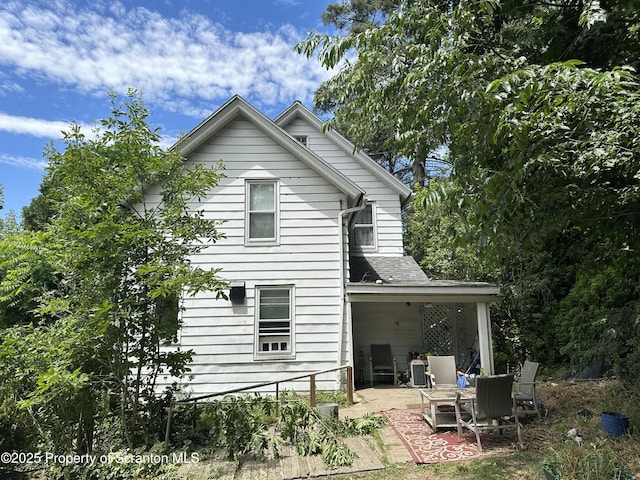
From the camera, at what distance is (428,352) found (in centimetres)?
1098

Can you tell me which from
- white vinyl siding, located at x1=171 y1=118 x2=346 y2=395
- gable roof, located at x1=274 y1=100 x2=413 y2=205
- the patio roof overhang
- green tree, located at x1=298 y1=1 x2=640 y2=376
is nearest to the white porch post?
the patio roof overhang

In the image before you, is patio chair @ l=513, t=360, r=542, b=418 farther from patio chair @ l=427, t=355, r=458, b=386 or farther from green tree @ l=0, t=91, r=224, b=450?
green tree @ l=0, t=91, r=224, b=450

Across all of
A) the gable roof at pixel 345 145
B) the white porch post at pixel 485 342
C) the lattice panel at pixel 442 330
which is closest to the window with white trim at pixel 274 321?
the lattice panel at pixel 442 330

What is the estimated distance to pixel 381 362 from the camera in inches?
423

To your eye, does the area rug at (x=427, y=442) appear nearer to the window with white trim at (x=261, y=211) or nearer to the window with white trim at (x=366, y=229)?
the window with white trim at (x=261, y=211)

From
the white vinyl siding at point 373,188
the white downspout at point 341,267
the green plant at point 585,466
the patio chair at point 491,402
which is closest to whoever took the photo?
the green plant at point 585,466

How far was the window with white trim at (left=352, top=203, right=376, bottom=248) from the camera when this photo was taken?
41.7 ft

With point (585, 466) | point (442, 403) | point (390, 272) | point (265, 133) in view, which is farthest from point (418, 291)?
point (585, 466)

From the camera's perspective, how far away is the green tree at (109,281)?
4496mm

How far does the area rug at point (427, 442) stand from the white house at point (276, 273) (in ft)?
7.95

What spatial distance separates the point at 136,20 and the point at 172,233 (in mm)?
6436

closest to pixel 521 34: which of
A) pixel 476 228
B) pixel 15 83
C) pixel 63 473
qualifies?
pixel 476 228

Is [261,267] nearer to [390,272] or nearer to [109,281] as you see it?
[390,272]

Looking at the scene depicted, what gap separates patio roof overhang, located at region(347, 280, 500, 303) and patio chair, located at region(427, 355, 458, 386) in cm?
189
